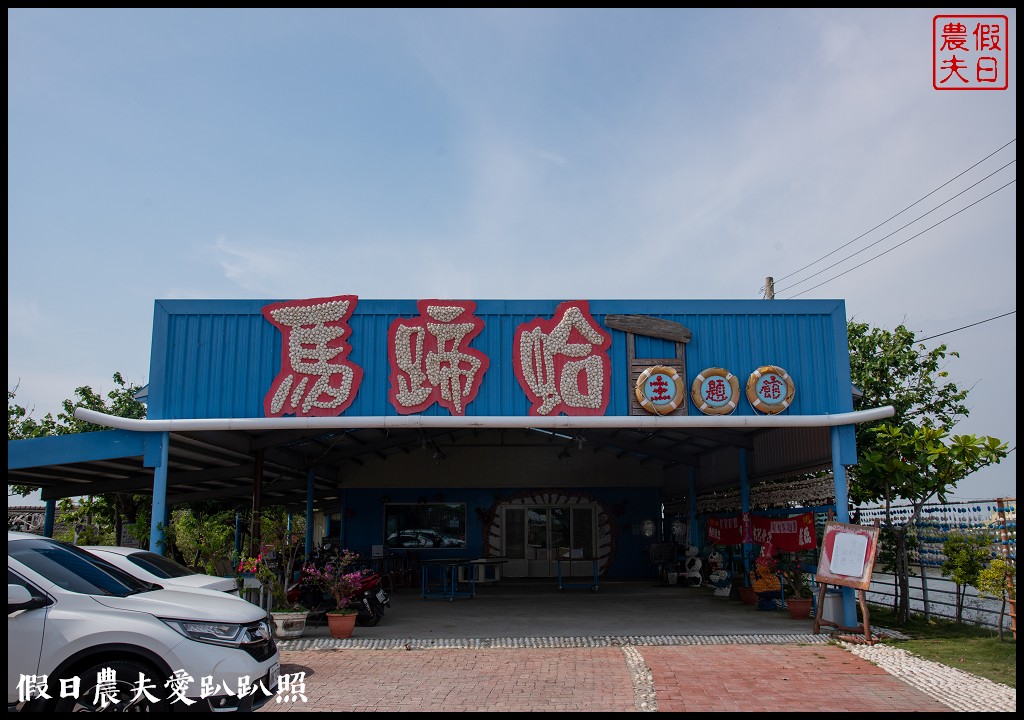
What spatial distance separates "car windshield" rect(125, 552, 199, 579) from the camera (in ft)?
34.0

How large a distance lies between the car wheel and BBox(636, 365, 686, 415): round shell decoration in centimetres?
768

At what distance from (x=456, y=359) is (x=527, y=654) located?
4263 millimetres

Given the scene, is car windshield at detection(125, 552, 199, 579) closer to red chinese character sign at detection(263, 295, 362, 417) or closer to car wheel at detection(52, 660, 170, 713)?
red chinese character sign at detection(263, 295, 362, 417)

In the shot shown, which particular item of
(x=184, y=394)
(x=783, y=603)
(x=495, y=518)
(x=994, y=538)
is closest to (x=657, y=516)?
(x=495, y=518)

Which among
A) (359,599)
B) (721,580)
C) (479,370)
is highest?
(479,370)

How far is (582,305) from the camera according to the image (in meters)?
12.1

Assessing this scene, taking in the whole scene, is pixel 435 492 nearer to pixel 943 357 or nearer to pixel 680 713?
pixel 943 357

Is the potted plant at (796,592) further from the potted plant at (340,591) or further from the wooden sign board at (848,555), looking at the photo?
the potted plant at (340,591)

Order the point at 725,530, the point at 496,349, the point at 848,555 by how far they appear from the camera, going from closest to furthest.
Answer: the point at 848,555
the point at 496,349
the point at 725,530

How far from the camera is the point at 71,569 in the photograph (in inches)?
255

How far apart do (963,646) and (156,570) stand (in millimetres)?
10395

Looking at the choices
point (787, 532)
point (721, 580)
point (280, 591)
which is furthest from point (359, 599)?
point (721, 580)

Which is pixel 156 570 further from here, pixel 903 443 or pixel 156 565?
pixel 903 443

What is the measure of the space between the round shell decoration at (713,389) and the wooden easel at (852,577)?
2249mm
